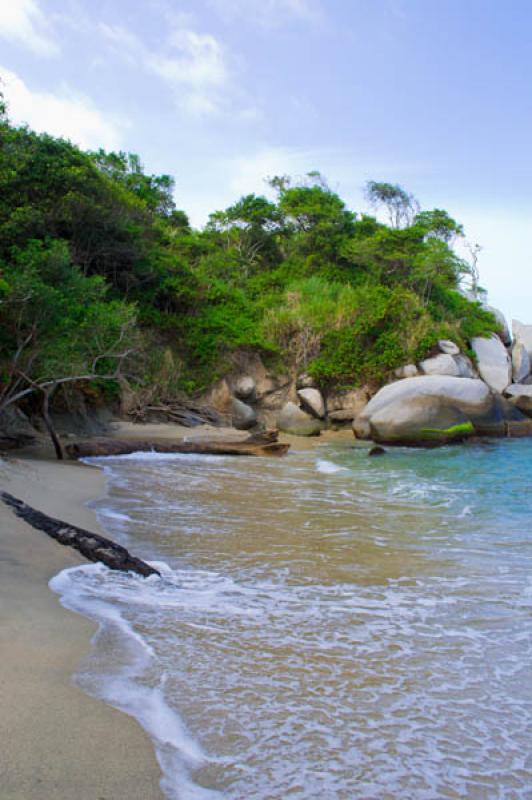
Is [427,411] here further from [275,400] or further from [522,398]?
[275,400]

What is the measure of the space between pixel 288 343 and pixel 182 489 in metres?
15.3

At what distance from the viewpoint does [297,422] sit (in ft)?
66.9

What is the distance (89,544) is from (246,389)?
57.8ft

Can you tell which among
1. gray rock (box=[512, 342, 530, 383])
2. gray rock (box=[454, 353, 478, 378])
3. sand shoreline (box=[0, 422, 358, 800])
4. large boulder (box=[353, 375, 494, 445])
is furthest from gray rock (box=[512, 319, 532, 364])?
sand shoreline (box=[0, 422, 358, 800])

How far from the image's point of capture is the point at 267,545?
5.54 m

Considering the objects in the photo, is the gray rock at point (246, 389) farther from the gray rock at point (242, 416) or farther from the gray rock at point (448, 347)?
the gray rock at point (448, 347)

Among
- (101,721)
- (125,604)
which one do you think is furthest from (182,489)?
(101,721)

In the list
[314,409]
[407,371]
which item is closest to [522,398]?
[407,371]

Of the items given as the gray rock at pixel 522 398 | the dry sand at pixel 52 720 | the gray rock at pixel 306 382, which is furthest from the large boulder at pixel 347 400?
the dry sand at pixel 52 720

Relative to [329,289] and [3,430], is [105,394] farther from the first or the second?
[329,289]

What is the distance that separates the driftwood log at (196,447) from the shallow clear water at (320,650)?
5551 millimetres

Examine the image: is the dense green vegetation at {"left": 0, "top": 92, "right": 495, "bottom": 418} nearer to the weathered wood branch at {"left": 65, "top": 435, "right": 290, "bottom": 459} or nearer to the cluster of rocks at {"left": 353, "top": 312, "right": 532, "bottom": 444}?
the weathered wood branch at {"left": 65, "top": 435, "right": 290, "bottom": 459}

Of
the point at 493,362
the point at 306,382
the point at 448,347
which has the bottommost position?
the point at 306,382

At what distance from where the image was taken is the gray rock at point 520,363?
24.2 metres
